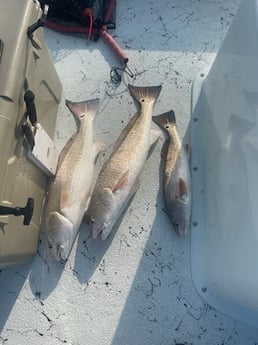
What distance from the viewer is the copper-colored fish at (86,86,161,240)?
1595 mm

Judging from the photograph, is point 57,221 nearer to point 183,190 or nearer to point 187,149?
point 183,190

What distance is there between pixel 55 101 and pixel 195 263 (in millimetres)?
906

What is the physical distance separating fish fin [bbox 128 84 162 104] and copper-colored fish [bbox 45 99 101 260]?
0.26 m

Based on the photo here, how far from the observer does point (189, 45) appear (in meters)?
2.07

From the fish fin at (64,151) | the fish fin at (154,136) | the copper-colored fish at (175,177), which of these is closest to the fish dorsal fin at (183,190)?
the copper-colored fish at (175,177)

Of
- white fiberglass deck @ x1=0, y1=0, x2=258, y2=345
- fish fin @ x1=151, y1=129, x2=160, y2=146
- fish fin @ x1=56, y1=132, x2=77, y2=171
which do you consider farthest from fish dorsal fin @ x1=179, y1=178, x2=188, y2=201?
fish fin @ x1=56, y1=132, x2=77, y2=171

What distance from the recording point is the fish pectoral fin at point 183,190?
64.9 inches

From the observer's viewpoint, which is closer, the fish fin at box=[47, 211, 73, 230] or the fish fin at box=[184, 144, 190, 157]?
the fish fin at box=[47, 211, 73, 230]

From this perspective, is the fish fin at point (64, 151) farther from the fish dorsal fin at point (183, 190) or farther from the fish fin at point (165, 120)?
the fish dorsal fin at point (183, 190)

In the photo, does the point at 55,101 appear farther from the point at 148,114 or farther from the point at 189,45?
the point at 189,45

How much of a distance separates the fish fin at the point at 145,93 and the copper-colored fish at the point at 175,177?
92mm

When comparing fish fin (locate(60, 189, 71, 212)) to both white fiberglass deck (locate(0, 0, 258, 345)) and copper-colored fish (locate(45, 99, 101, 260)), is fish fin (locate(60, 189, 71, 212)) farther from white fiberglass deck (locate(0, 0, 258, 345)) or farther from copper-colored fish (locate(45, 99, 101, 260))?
white fiberglass deck (locate(0, 0, 258, 345))

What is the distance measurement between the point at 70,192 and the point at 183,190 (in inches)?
17.4

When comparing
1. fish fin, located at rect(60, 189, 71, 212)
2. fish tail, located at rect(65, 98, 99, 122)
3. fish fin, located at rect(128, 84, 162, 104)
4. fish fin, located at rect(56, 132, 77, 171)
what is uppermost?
fish fin, located at rect(128, 84, 162, 104)
